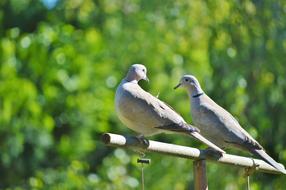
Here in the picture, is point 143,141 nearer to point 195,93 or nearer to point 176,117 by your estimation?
point 176,117

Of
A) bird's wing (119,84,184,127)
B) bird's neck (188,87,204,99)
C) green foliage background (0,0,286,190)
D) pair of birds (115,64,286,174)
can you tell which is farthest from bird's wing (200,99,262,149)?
green foliage background (0,0,286,190)

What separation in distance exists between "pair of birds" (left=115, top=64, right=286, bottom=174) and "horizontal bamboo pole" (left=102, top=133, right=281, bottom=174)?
0.20ft

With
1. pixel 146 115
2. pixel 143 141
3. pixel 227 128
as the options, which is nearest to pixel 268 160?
pixel 227 128

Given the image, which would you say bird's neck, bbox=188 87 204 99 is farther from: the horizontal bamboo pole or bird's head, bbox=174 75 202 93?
the horizontal bamboo pole

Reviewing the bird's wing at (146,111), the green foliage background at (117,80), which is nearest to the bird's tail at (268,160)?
the bird's wing at (146,111)

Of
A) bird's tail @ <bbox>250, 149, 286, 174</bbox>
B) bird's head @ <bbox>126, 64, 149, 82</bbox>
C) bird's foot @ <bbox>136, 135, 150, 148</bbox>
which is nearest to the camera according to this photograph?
bird's foot @ <bbox>136, 135, 150, 148</bbox>

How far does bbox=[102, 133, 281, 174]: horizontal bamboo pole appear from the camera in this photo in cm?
528

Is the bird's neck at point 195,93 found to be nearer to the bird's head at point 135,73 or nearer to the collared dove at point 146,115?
the bird's head at point 135,73

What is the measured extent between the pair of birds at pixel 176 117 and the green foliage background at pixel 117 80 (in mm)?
4245

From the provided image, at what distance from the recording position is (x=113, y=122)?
1459cm

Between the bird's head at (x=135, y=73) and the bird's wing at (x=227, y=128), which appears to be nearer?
the bird's head at (x=135, y=73)

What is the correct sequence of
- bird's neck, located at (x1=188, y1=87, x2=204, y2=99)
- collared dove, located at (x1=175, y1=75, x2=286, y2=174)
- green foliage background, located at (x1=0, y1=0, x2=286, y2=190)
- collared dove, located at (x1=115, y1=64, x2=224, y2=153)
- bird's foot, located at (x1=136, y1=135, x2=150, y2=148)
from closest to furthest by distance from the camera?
bird's foot, located at (x1=136, y1=135, x2=150, y2=148) < collared dove, located at (x1=115, y1=64, x2=224, y2=153) < collared dove, located at (x1=175, y1=75, x2=286, y2=174) < bird's neck, located at (x1=188, y1=87, x2=204, y2=99) < green foliage background, located at (x1=0, y1=0, x2=286, y2=190)

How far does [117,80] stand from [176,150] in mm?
9038

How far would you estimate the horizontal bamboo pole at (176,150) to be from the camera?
17.3ft
